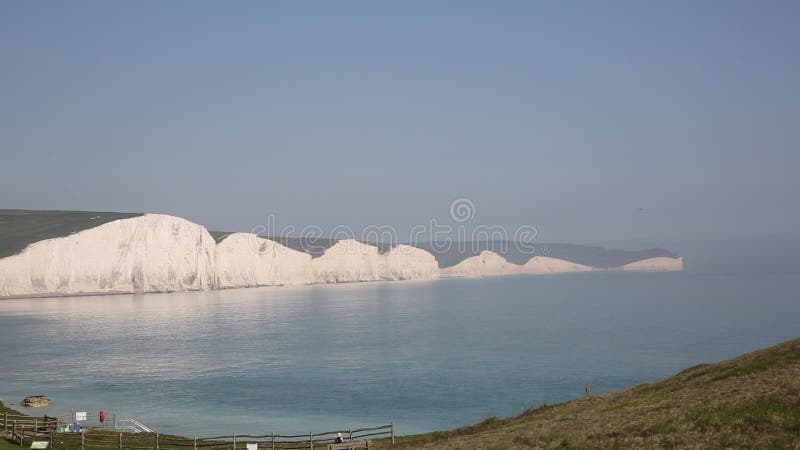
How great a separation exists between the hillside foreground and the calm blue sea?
11.1 metres

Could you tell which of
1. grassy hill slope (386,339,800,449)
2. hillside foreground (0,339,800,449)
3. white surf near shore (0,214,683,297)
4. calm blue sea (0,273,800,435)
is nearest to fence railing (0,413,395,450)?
hillside foreground (0,339,800,449)

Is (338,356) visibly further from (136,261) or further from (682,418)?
(136,261)

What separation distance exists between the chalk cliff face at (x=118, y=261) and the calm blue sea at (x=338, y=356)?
33.7 ft

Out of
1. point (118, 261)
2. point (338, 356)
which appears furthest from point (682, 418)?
point (118, 261)

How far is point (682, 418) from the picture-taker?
20.4 meters

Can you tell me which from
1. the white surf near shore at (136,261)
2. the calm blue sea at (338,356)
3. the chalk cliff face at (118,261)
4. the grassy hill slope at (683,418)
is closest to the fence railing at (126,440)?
the grassy hill slope at (683,418)

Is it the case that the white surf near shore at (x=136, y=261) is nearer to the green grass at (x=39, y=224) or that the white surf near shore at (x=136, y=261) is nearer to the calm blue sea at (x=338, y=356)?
the green grass at (x=39, y=224)

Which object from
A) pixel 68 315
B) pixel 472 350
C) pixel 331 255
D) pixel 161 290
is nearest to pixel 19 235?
pixel 161 290

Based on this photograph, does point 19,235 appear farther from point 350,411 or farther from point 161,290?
point 350,411

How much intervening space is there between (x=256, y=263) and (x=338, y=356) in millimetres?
104045

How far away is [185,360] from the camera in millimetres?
60531

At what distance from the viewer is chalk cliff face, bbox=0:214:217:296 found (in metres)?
124

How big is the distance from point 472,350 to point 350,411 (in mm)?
27877

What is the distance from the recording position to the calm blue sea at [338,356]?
138 feet
